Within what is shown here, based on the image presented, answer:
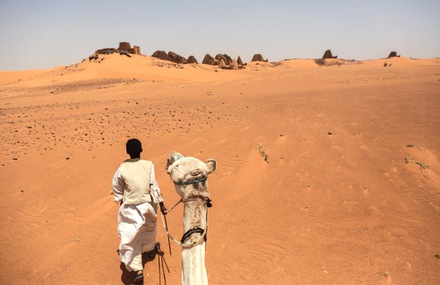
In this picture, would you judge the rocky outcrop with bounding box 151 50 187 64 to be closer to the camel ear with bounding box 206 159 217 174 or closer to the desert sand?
the desert sand

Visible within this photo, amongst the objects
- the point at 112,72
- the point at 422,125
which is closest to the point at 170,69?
the point at 112,72

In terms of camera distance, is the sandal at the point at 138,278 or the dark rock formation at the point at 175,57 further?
A: the dark rock formation at the point at 175,57

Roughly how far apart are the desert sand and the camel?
2.80 metres

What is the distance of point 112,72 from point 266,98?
2261cm

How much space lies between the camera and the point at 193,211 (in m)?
1.60

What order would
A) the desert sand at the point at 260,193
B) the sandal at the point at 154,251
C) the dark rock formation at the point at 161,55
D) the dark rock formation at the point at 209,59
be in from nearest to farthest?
the desert sand at the point at 260,193, the sandal at the point at 154,251, the dark rock formation at the point at 161,55, the dark rock formation at the point at 209,59

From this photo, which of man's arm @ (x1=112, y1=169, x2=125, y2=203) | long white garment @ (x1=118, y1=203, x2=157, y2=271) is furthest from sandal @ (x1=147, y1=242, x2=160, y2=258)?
man's arm @ (x1=112, y1=169, x2=125, y2=203)

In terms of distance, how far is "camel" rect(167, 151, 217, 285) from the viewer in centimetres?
148

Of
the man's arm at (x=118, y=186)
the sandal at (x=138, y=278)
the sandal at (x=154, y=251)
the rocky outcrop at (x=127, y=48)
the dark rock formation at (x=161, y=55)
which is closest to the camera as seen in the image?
the man's arm at (x=118, y=186)

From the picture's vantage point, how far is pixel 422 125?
27.5 feet

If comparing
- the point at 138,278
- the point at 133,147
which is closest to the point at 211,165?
the point at 133,147

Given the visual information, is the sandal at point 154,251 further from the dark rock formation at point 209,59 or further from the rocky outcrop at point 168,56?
the dark rock formation at point 209,59

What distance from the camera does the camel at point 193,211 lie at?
1478mm

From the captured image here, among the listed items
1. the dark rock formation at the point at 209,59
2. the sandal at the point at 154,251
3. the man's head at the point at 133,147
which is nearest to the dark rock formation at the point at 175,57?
the dark rock formation at the point at 209,59
